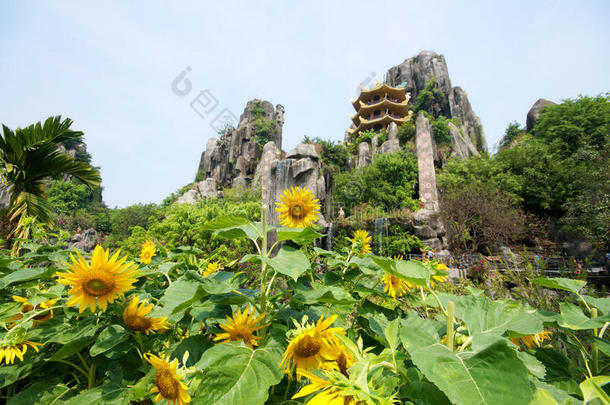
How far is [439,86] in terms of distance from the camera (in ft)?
87.8

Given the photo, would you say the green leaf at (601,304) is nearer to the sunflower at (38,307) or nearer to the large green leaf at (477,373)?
the large green leaf at (477,373)

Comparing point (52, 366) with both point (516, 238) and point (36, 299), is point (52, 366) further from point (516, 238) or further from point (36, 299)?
point (516, 238)

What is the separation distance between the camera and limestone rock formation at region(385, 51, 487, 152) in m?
25.3

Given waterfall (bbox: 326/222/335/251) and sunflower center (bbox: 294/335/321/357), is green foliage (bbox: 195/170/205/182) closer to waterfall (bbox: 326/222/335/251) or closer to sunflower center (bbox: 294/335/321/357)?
waterfall (bbox: 326/222/335/251)

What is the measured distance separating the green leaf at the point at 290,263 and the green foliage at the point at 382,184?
13.6 m

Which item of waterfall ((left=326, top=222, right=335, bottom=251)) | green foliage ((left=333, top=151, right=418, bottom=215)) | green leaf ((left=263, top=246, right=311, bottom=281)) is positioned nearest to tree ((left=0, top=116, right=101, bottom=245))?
green leaf ((left=263, top=246, right=311, bottom=281))

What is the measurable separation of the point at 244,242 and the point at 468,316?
5.56 meters

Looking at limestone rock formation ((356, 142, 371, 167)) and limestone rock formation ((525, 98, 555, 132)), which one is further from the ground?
limestone rock formation ((525, 98, 555, 132))

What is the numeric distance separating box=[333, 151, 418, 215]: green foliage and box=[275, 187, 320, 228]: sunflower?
1318 centimetres

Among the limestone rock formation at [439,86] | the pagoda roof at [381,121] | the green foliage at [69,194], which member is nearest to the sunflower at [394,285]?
the pagoda roof at [381,121]

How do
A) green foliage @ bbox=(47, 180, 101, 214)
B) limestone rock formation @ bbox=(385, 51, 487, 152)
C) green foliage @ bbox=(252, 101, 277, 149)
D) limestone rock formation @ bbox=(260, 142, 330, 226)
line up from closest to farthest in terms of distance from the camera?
limestone rock formation @ bbox=(260, 142, 330, 226), green foliage @ bbox=(252, 101, 277, 149), limestone rock formation @ bbox=(385, 51, 487, 152), green foliage @ bbox=(47, 180, 101, 214)

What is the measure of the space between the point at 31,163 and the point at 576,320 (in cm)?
498

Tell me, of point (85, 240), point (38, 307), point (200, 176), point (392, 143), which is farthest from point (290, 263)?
point (200, 176)

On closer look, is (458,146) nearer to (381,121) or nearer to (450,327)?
(381,121)
